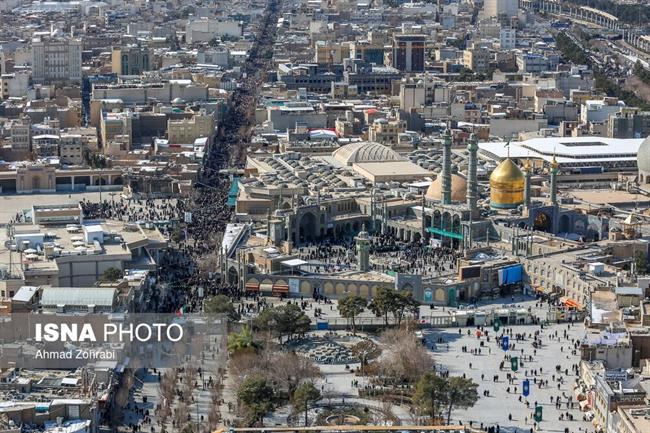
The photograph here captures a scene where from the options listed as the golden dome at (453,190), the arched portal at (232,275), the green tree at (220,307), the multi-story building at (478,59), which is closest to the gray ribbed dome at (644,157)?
the golden dome at (453,190)

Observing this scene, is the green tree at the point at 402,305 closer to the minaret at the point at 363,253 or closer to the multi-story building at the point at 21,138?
the minaret at the point at 363,253

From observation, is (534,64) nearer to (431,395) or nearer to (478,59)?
(478,59)

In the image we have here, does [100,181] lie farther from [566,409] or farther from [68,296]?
[566,409]

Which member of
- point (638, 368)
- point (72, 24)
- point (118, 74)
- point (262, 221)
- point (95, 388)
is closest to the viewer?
point (95, 388)

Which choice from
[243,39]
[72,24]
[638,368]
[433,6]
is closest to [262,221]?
[638,368]

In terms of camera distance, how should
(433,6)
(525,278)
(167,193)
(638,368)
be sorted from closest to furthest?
(638,368) < (525,278) < (167,193) < (433,6)

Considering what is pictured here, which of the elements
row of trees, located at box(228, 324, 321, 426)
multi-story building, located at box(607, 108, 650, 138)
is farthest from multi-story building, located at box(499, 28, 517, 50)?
row of trees, located at box(228, 324, 321, 426)
